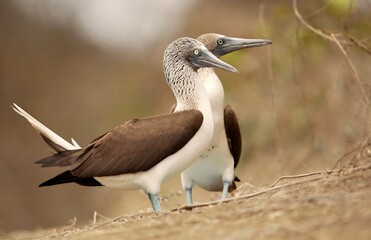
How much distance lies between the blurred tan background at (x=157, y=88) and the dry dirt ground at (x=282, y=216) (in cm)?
181

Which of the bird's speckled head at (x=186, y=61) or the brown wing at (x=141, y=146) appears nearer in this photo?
the brown wing at (x=141, y=146)

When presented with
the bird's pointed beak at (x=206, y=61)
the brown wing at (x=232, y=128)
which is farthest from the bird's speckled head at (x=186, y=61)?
the brown wing at (x=232, y=128)

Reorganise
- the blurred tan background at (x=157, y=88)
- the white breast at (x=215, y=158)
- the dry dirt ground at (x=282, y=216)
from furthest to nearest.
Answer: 1. the blurred tan background at (x=157, y=88)
2. the white breast at (x=215, y=158)
3. the dry dirt ground at (x=282, y=216)

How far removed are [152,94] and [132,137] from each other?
634 inches

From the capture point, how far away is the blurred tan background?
11.4 metres

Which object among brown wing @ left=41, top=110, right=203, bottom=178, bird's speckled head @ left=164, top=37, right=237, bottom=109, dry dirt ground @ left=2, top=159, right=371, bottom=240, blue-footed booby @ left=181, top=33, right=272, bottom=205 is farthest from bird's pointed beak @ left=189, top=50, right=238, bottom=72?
dry dirt ground @ left=2, top=159, right=371, bottom=240

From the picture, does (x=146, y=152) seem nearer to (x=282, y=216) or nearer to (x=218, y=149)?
(x=218, y=149)

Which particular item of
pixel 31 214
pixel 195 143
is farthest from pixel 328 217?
pixel 31 214

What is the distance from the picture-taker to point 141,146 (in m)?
6.76

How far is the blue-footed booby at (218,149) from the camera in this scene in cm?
762

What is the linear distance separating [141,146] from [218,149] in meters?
1.07

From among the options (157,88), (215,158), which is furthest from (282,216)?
(157,88)

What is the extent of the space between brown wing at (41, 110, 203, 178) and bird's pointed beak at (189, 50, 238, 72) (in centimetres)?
66

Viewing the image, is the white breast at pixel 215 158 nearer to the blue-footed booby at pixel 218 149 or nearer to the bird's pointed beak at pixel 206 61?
the blue-footed booby at pixel 218 149
